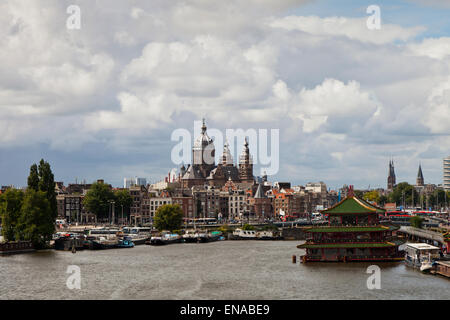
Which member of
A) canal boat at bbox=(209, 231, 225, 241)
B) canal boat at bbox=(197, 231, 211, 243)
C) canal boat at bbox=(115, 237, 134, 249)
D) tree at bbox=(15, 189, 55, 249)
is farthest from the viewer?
canal boat at bbox=(209, 231, 225, 241)

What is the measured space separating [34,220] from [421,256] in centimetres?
6544

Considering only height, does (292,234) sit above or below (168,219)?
below

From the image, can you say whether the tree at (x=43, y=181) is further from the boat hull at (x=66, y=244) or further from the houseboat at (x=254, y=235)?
the houseboat at (x=254, y=235)

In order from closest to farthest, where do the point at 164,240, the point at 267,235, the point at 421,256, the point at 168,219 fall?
1. the point at 421,256
2. the point at 164,240
3. the point at 267,235
4. the point at 168,219

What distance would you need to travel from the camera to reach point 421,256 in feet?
319

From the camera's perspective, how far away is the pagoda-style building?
100500mm

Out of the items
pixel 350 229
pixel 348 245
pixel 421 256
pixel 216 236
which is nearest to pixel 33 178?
pixel 216 236

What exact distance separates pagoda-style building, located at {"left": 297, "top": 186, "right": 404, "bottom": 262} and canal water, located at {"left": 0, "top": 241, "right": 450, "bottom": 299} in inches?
108

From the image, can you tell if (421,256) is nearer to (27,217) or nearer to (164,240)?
(27,217)

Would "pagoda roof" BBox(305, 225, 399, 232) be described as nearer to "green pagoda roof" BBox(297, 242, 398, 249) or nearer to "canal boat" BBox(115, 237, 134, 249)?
"green pagoda roof" BBox(297, 242, 398, 249)
